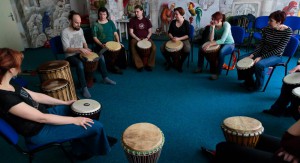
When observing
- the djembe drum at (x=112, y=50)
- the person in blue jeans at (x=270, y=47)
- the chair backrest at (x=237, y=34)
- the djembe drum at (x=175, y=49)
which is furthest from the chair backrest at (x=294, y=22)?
the djembe drum at (x=112, y=50)

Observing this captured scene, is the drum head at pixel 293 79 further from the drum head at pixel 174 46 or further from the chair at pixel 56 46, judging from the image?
the chair at pixel 56 46

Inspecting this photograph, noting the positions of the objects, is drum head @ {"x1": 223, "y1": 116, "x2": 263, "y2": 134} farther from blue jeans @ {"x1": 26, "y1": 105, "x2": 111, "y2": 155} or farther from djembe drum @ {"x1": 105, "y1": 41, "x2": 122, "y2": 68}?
djembe drum @ {"x1": 105, "y1": 41, "x2": 122, "y2": 68}

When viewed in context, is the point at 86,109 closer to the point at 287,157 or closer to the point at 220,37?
the point at 287,157

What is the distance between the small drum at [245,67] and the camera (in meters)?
3.27

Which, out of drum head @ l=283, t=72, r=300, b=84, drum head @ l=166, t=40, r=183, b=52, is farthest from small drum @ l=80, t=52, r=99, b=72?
drum head @ l=283, t=72, r=300, b=84

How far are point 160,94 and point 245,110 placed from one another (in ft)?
4.25

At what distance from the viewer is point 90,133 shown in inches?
73.2

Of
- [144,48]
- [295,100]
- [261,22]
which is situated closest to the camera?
[295,100]

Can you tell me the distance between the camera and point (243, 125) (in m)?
1.72

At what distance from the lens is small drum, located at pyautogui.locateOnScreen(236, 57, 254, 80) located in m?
3.27

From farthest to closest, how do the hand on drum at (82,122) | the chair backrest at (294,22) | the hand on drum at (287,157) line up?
the chair backrest at (294,22), the hand on drum at (82,122), the hand on drum at (287,157)

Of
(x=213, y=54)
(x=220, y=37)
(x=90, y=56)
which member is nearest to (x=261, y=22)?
(x=220, y=37)

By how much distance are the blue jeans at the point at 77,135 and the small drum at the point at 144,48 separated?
251 centimetres

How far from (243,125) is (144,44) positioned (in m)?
3.01
